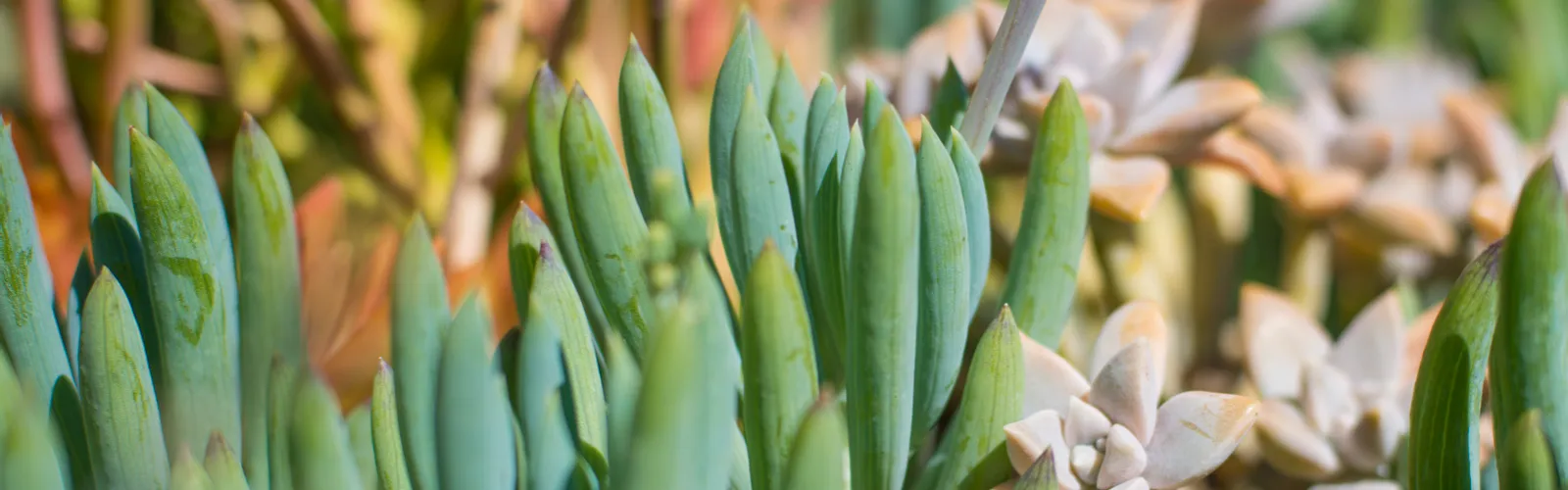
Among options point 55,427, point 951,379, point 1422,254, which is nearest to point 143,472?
point 55,427

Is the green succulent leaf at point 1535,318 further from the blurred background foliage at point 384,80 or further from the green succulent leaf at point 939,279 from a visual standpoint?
the blurred background foliage at point 384,80

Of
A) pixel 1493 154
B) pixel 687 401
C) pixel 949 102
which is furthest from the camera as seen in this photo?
pixel 1493 154

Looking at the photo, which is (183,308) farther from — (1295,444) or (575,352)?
(1295,444)

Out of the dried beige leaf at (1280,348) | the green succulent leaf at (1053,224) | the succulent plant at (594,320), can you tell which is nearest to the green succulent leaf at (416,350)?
the succulent plant at (594,320)

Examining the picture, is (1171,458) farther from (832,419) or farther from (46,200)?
(46,200)

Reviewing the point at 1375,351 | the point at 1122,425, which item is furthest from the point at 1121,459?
the point at 1375,351
